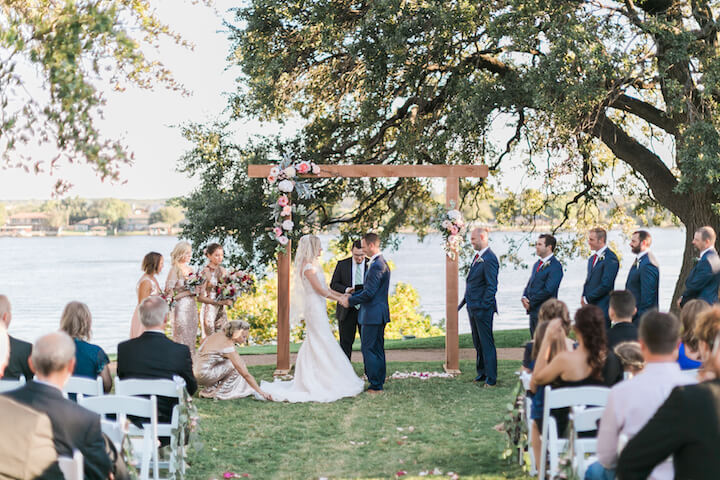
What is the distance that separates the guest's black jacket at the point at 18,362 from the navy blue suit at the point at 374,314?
4.55 metres

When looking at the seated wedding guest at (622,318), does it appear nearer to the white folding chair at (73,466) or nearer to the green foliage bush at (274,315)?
the white folding chair at (73,466)

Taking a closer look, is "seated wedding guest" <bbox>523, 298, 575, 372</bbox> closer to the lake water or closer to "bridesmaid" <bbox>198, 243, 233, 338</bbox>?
"bridesmaid" <bbox>198, 243, 233, 338</bbox>

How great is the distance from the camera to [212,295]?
1052 cm

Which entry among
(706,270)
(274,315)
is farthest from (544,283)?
(274,315)

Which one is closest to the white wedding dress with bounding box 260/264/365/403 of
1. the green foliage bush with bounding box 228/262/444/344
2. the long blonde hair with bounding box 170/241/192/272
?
the long blonde hair with bounding box 170/241/192/272

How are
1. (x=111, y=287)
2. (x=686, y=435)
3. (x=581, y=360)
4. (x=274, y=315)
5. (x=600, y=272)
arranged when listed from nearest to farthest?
(x=686, y=435) → (x=581, y=360) → (x=600, y=272) → (x=274, y=315) → (x=111, y=287)

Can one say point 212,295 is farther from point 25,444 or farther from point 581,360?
point 25,444

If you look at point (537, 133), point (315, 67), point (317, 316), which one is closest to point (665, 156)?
point (537, 133)

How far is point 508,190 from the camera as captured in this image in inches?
724

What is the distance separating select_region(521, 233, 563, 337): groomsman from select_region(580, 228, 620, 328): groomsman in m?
0.37

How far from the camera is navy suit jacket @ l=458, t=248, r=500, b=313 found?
10.1m

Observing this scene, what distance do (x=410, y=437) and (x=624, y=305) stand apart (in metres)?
2.60

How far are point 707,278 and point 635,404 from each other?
5.58 meters

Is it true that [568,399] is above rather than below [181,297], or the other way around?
below
